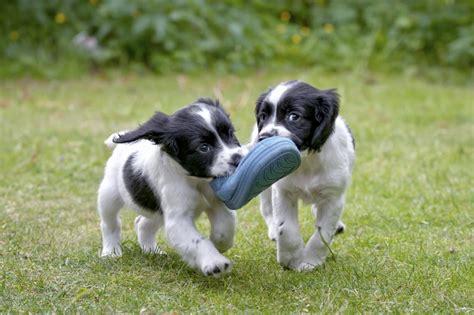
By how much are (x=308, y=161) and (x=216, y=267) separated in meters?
0.93

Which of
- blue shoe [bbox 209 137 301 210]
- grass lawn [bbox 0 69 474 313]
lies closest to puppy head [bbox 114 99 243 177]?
blue shoe [bbox 209 137 301 210]

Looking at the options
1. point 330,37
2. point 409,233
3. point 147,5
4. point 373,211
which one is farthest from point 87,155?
point 330,37

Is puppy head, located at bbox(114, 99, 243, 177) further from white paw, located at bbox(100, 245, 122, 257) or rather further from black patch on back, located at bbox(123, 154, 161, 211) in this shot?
white paw, located at bbox(100, 245, 122, 257)

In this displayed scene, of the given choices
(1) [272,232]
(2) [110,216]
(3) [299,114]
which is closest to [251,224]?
(1) [272,232]

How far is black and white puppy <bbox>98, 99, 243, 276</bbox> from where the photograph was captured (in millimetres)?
4703

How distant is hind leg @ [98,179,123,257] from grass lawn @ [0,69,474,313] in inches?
3.9

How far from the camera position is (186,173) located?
16.0ft

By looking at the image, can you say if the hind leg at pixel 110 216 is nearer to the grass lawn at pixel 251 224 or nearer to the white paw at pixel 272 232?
the grass lawn at pixel 251 224

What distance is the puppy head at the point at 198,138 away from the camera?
469cm

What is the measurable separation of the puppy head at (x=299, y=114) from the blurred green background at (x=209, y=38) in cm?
878

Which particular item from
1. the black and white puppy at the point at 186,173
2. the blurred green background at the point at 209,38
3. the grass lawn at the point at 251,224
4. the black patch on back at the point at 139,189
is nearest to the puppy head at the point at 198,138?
the black and white puppy at the point at 186,173

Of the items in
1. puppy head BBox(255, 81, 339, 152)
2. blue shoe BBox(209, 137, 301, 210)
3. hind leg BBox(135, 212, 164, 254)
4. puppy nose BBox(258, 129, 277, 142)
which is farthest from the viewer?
hind leg BBox(135, 212, 164, 254)

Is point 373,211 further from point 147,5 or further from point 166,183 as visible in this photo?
point 147,5

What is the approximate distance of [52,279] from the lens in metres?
4.70
